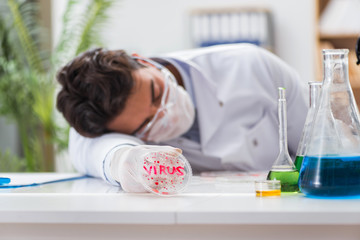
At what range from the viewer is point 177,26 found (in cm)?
396

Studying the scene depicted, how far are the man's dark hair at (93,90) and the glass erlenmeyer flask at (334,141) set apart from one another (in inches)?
26.4

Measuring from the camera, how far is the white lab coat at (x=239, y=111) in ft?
5.13

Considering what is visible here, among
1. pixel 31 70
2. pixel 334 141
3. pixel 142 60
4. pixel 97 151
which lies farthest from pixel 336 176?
pixel 31 70

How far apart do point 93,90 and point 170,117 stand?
25 cm

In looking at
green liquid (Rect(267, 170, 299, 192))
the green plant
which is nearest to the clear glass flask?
green liquid (Rect(267, 170, 299, 192))

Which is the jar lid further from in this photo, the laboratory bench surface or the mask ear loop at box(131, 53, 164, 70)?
the mask ear loop at box(131, 53, 164, 70)

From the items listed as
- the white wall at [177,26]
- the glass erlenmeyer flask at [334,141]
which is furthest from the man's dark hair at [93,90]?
the white wall at [177,26]

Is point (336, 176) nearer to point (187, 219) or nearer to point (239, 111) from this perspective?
point (187, 219)

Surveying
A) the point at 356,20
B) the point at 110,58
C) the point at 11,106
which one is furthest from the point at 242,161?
the point at 356,20

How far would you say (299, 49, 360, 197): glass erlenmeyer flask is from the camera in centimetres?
72

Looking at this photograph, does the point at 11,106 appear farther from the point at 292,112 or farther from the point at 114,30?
the point at 292,112

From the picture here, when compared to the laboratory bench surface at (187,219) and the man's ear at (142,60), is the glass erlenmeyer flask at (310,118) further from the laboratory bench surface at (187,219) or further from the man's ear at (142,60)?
the man's ear at (142,60)

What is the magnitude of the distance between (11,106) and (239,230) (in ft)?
9.08

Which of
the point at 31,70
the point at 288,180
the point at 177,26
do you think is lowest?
the point at 31,70
